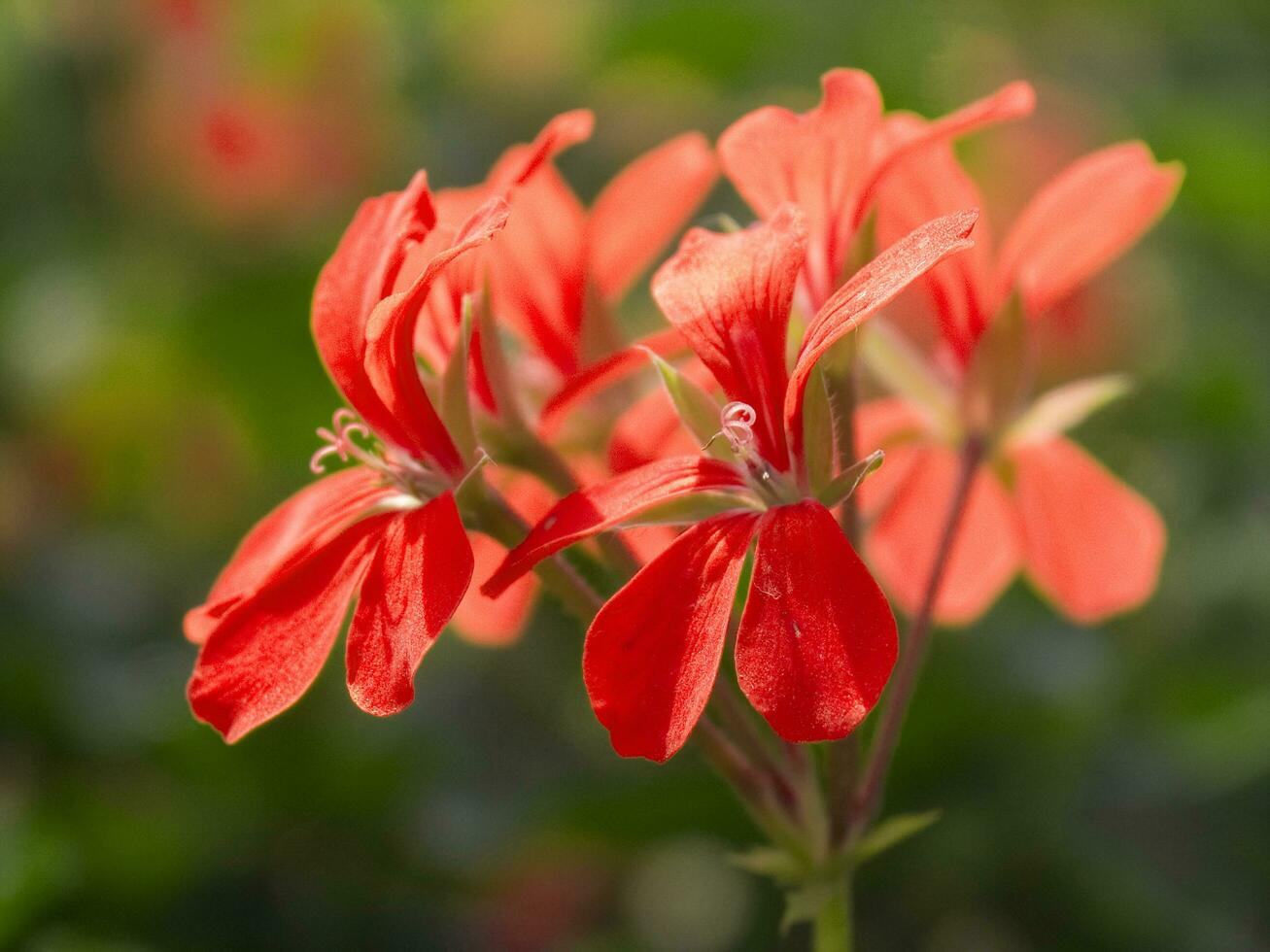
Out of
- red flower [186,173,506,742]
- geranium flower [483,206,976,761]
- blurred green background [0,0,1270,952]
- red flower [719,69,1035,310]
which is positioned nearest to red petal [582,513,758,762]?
geranium flower [483,206,976,761]

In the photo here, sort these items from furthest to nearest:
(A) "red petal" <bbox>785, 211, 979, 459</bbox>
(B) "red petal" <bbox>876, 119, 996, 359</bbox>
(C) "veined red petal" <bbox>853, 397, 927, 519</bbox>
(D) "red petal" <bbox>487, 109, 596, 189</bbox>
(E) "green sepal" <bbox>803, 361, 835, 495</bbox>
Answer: (C) "veined red petal" <bbox>853, 397, 927, 519</bbox> < (B) "red petal" <bbox>876, 119, 996, 359</bbox> < (D) "red petal" <bbox>487, 109, 596, 189</bbox> < (E) "green sepal" <bbox>803, 361, 835, 495</bbox> < (A) "red petal" <bbox>785, 211, 979, 459</bbox>

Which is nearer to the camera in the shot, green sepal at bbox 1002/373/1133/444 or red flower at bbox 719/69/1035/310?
red flower at bbox 719/69/1035/310

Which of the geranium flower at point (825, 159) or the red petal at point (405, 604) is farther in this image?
the geranium flower at point (825, 159)

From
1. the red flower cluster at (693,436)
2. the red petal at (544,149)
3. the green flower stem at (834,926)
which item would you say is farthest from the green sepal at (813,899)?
the red petal at (544,149)

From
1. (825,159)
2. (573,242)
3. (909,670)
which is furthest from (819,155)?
(909,670)

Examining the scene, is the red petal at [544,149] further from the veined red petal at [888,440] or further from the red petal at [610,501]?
the veined red petal at [888,440]

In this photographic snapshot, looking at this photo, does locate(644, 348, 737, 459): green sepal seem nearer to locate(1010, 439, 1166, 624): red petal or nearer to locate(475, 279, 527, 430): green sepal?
locate(475, 279, 527, 430): green sepal

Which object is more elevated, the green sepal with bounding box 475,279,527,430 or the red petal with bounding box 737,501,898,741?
the green sepal with bounding box 475,279,527,430

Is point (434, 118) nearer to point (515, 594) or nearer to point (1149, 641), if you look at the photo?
point (1149, 641)
